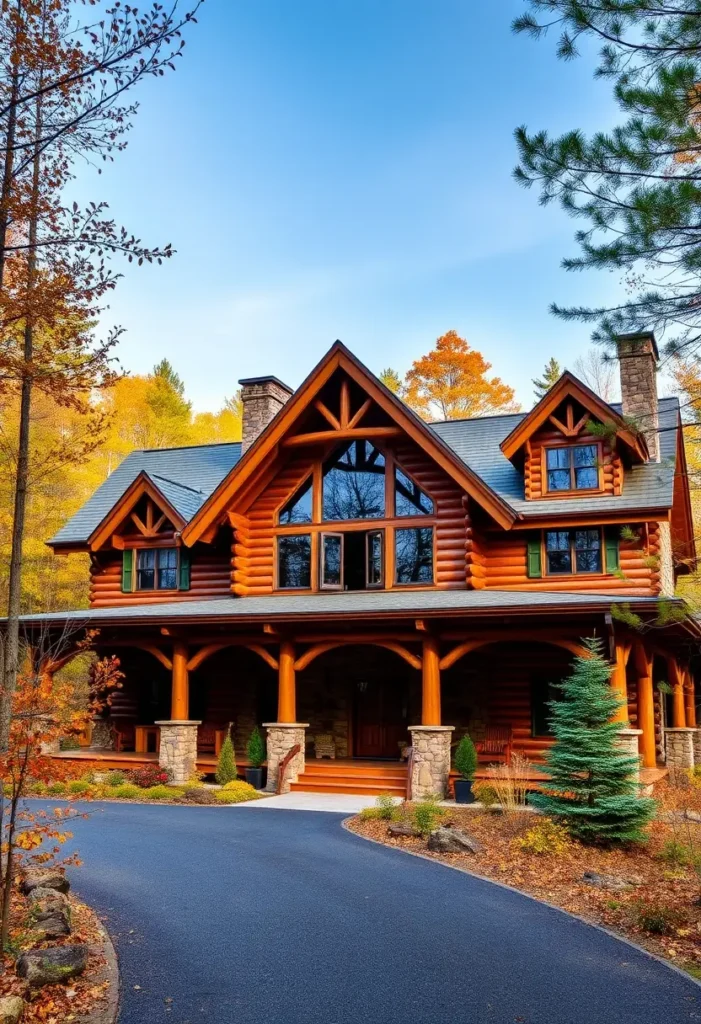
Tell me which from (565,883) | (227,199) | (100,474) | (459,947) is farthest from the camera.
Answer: (100,474)

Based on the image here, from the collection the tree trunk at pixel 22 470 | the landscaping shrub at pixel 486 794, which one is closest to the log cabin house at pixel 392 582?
the landscaping shrub at pixel 486 794

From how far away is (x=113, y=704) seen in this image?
79.9ft

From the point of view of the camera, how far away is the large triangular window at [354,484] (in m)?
21.2

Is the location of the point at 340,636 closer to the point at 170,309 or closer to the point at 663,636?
the point at 663,636

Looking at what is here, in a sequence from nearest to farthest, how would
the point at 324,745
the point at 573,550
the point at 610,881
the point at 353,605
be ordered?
the point at 610,881, the point at 353,605, the point at 573,550, the point at 324,745

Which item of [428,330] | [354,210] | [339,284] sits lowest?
[354,210]

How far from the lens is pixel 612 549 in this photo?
65.0 ft

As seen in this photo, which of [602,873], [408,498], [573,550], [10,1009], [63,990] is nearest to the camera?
[10,1009]

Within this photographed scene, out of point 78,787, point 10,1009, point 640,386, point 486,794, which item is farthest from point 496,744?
point 10,1009

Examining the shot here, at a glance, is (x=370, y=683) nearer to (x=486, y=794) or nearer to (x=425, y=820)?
(x=486, y=794)

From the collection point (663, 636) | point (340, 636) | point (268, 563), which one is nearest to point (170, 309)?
point (268, 563)

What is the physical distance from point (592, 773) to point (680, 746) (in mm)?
11174

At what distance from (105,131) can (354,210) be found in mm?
14561

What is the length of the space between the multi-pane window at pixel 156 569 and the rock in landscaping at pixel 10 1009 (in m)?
Answer: 18.3
